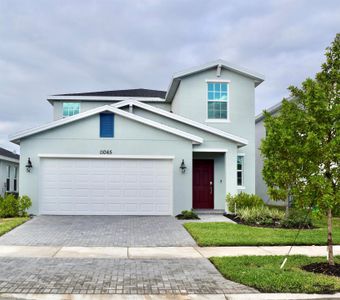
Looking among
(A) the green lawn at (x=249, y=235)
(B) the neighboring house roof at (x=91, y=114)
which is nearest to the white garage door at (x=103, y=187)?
(B) the neighboring house roof at (x=91, y=114)

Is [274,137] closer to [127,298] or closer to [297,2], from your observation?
[127,298]

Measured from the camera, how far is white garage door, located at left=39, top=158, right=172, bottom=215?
16.9 metres

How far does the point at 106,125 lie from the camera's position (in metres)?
17.2

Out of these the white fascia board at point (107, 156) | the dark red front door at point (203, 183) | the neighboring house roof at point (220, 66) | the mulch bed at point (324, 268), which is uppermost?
the neighboring house roof at point (220, 66)

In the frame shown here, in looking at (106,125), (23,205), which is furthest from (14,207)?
(106,125)

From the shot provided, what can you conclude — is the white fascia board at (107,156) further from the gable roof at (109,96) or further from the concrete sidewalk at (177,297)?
the concrete sidewalk at (177,297)

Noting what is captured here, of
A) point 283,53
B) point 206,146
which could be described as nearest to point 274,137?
point 206,146

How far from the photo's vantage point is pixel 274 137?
8414 millimetres

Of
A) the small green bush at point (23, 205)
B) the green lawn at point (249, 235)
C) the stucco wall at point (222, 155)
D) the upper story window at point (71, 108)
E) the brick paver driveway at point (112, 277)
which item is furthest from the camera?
the upper story window at point (71, 108)

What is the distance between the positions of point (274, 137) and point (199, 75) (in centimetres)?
1212

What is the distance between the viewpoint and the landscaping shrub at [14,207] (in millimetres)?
15908

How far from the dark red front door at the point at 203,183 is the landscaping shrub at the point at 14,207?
7.60m

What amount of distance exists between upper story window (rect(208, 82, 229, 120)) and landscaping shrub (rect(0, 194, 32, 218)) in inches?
379

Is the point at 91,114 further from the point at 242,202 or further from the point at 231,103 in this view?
the point at 242,202
